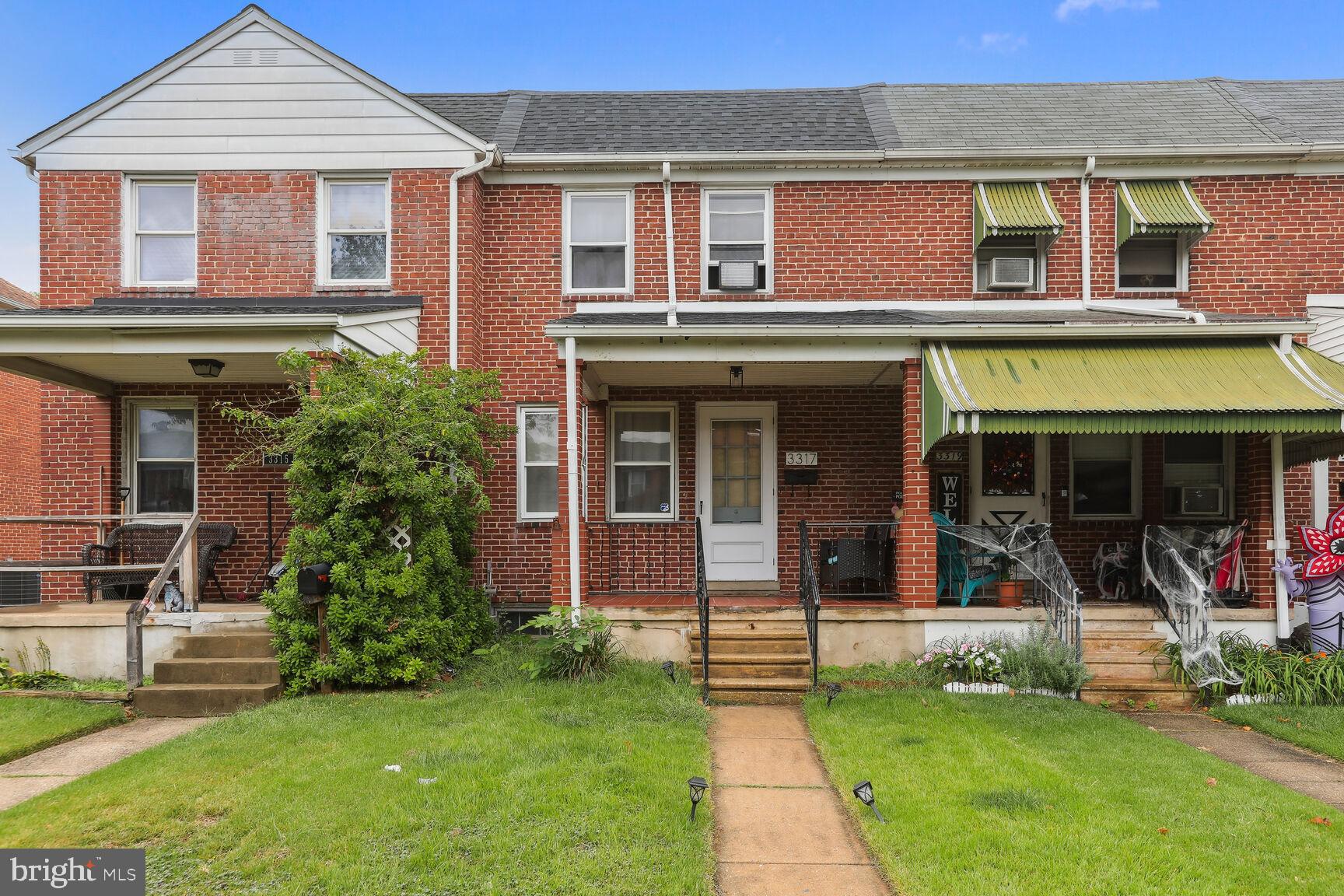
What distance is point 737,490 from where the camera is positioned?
10688 mm

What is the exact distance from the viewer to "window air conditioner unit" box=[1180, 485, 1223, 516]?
411 inches

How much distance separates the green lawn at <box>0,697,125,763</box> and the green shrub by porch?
4.96 feet

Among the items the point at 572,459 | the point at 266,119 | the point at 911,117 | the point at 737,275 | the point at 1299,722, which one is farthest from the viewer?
the point at 911,117

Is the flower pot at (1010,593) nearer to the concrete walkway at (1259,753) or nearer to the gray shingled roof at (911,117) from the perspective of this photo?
the concrete walkway at (1259,753)

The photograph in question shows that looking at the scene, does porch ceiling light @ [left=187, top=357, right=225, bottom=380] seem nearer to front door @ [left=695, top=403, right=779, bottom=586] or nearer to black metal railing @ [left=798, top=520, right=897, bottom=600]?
front door @ [left=695, top=403, right=779, bottom=586]

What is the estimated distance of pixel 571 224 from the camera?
10719mm

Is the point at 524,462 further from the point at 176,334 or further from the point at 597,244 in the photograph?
the point at 176,334

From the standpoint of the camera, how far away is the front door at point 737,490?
1059cm

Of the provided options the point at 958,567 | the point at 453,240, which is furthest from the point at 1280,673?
the point at 453,240

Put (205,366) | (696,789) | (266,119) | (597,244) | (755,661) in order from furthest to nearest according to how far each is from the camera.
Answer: (597,244), (266,119), (205,366), (755,661), (696,789)

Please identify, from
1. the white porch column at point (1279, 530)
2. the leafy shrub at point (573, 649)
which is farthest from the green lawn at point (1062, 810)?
the white porch column at point (1279, 530)

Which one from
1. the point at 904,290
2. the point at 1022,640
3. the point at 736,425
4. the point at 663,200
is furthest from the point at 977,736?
the point at 663,200

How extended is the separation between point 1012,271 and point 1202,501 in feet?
12.5

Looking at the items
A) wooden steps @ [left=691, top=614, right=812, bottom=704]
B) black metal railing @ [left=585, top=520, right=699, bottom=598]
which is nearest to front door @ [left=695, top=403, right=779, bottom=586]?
black metal railing @ [left=585, top=520, right=699, bottom=598]
